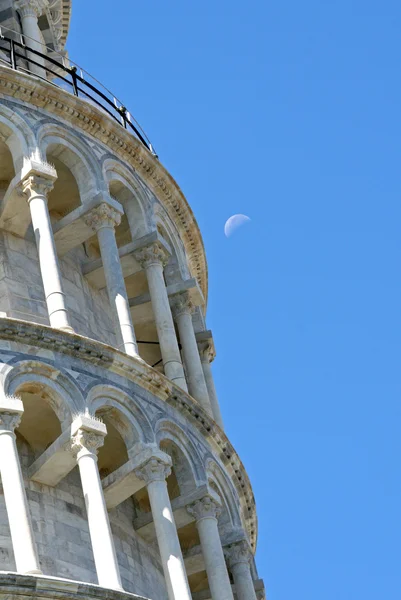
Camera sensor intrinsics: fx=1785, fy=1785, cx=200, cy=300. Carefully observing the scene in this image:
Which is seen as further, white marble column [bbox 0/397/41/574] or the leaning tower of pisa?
the leaning tower of pisa

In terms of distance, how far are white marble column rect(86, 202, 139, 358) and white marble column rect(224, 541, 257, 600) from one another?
3.63m

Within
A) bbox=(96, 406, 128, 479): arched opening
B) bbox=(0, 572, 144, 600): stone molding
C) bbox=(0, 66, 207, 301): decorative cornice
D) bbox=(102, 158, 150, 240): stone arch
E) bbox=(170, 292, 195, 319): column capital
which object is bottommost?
bbox=(0, 572, 144, 600): stone molding

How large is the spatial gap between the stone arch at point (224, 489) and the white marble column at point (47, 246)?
3.49m

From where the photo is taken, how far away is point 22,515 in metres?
24.4

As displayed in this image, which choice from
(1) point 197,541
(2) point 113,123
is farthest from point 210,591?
(2) point 113,123

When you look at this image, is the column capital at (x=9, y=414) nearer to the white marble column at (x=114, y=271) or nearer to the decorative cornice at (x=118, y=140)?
the white marble column at (x=114, y=271)

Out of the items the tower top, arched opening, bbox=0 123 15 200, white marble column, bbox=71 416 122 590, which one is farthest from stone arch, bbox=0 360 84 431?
the tower top

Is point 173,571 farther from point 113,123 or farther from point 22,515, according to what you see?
point 113,123

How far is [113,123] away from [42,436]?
7.08 metres

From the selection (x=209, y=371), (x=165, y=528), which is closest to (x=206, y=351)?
(x=209, y=371)

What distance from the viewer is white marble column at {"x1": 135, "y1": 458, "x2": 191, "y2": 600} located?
1024 inches

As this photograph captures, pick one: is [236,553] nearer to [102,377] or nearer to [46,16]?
[102,377]

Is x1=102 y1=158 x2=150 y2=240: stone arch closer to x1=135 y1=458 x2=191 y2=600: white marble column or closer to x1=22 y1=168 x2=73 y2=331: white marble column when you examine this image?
x1=22 y1=168 x2=73 y2=331: white marble column

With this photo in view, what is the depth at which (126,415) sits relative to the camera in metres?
27.6
